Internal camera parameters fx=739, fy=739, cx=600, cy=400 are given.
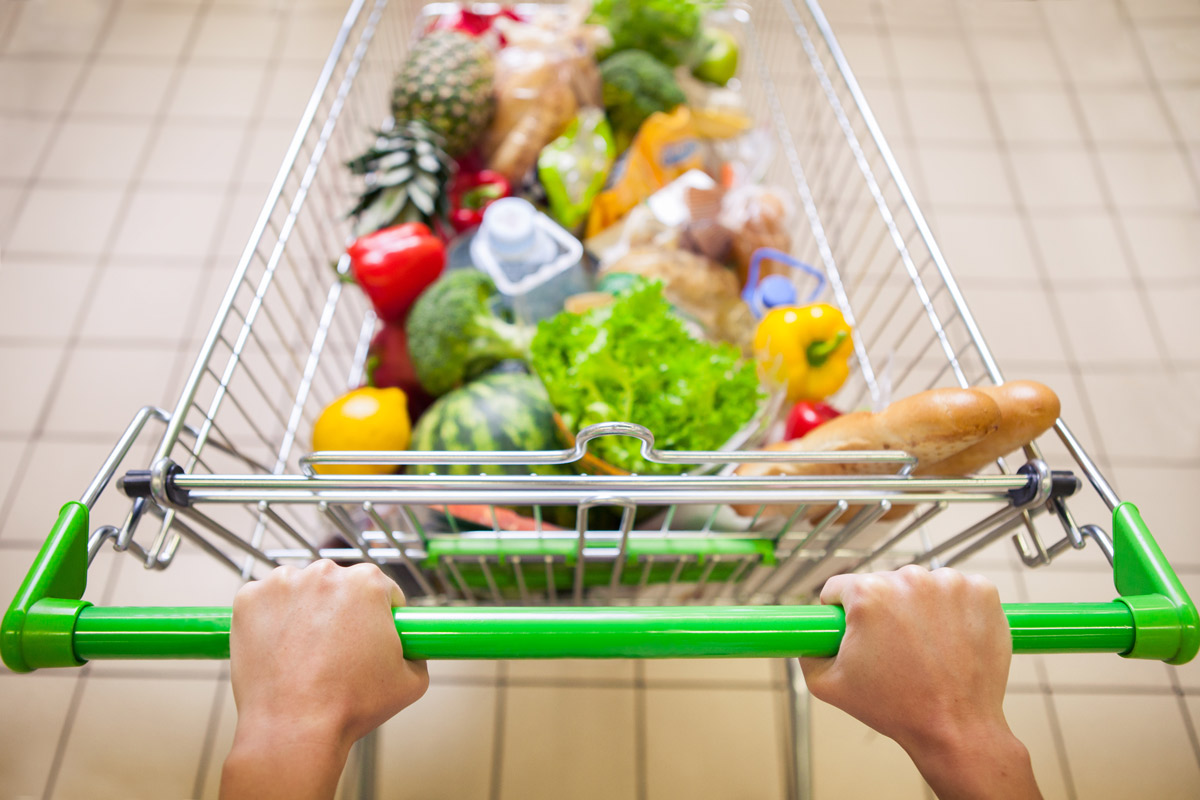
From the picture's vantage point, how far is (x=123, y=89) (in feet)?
6.36

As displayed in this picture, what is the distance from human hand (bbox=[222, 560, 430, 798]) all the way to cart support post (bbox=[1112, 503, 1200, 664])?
0.50 metres

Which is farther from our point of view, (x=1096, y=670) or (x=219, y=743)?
(x=1096, y=670)

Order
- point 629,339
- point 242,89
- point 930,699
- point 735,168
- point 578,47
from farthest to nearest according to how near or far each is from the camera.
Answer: point 242,89 → point 578,47 → point 735,168 → point 629,339 → point 930,699

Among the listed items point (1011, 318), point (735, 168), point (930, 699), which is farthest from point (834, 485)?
point (1011, 318)

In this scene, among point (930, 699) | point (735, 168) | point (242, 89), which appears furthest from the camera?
point (242, 89)

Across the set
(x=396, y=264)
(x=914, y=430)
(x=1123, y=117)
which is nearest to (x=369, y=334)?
(x=396, y=264)

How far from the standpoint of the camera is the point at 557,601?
0.90 meters

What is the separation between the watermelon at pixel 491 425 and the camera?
32.8 inches

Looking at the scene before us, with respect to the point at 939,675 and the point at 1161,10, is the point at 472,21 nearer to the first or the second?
the point at 939,675

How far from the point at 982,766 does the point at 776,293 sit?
0.63 metres

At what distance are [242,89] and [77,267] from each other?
2.11 ft

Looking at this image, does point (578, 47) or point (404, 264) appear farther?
point (578, 47)

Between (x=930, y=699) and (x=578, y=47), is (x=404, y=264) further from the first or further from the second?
(x=930, y=699)

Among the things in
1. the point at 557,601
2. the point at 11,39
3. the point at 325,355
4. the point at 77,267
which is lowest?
the point at 557,601
